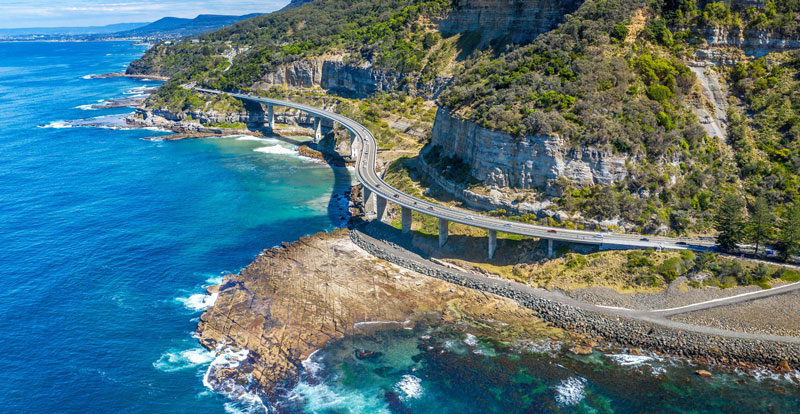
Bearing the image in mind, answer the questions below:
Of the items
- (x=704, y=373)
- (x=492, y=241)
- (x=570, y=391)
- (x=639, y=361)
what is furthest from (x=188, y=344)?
(x=704, y=373)

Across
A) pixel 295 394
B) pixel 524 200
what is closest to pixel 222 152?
pixel 524 200

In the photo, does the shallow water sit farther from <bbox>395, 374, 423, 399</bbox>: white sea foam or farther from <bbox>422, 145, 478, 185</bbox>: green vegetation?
<bbox>422, 145, 478, 185</bbox>: green vegetation

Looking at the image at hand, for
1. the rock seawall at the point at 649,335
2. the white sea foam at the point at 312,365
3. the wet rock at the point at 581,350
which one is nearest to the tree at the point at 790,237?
the rock seawall at the point at 649,335

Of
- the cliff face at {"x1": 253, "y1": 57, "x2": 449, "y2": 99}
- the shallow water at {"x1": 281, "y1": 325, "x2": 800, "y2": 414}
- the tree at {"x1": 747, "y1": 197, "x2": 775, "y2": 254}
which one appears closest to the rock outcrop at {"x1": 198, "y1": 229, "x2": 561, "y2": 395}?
the shallow water at {"x1": 281, "y1": 325, "x2": 800, "y2": 414}

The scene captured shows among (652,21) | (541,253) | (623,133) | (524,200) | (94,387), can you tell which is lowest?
(94,387)

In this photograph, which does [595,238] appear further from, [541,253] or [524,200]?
[524,200]

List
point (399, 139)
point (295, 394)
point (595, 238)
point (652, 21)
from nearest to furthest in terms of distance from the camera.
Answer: point (295, 394), point (595, 238), point (652, 21), point (399, 139)
